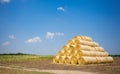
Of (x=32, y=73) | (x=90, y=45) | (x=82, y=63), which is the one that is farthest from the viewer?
(x=90, y=45)

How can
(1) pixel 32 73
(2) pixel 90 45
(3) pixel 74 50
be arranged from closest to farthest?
(1) pixel 32 73 < (3) pixel 74 50 < (2) pixel 90 45

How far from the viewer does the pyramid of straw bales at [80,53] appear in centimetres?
3369

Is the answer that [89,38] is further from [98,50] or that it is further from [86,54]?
[86,54]

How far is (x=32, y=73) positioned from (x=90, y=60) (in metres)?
15.2

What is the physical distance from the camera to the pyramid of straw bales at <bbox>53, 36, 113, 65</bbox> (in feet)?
111

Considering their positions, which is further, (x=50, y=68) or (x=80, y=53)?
(x=80, y=53)

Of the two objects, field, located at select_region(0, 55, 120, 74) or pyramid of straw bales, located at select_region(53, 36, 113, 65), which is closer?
field, located at select_region(0, 55, 120, 74)

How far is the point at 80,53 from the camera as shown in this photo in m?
33.8

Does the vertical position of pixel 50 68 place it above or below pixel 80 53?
below

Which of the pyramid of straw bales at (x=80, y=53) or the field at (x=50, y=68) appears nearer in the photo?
the field at (x=50, y=68)

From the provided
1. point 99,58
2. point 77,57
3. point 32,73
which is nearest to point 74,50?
point 77,57

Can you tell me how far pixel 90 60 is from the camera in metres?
33.5

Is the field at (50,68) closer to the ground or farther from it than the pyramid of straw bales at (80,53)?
closer to the ground

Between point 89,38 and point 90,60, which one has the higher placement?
point 89,38
